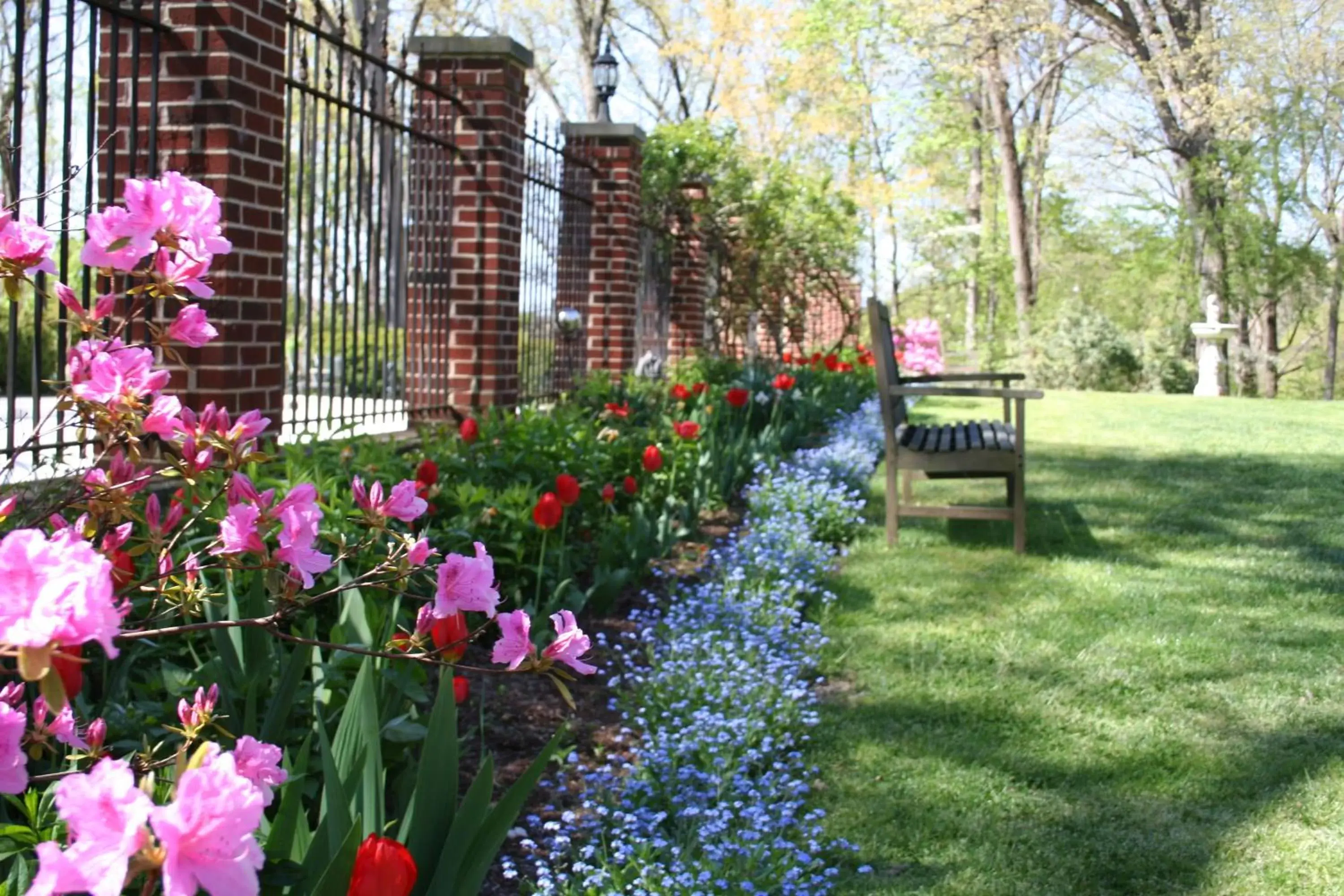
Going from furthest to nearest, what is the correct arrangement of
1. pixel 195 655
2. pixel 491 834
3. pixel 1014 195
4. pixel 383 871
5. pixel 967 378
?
pixel 1014 195 → pixel 967 378 → pixel 195 655 → pixel 491 834 → pixel 383 871

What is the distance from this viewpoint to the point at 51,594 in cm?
85

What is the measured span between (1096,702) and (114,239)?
337 cm

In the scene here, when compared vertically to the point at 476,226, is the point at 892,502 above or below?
below

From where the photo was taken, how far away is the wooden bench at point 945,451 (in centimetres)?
591

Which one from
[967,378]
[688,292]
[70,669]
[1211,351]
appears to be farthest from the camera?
[1211,351]

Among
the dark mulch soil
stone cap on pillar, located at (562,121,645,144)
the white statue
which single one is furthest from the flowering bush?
the white statue

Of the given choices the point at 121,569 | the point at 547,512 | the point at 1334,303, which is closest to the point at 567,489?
the point at 547,512

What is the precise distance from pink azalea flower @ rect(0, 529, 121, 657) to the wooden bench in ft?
16.7

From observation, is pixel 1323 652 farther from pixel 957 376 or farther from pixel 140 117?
pixel 140 117

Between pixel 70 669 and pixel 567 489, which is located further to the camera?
pixel 567 489

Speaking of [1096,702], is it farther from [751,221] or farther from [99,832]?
[751,221]

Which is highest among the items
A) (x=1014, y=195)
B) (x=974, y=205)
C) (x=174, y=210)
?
(x=974, y=205)

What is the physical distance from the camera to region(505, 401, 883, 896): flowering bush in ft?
8.58

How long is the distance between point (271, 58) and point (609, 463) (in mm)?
2040
